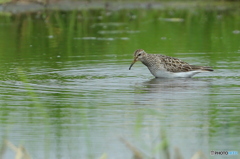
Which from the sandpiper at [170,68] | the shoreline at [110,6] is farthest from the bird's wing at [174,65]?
the shoreline at [110,6]

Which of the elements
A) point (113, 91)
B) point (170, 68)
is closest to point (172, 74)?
point (170, 68)

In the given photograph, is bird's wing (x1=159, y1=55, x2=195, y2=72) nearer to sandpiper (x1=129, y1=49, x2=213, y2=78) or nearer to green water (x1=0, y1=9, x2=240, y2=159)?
sandpiper (x1=129, y1=49, x2=213, y2=78)

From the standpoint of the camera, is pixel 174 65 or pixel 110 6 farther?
pixel 110 6

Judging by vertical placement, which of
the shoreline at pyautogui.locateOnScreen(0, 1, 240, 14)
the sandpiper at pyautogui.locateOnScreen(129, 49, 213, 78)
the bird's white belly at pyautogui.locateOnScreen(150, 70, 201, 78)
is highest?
the sandpiper at pyautogui.locateOnScreen(129, 49, 213, 78)

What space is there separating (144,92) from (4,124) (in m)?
3.21

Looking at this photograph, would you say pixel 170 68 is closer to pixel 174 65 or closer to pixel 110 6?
pixel 174 65

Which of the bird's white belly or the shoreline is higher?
the bird's white belly

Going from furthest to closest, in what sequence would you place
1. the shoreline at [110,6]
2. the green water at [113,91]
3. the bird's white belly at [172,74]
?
the shoreline at [110,6] < the bird's white belly at [172,74] < the green water at [113,91]

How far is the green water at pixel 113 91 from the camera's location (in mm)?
8023

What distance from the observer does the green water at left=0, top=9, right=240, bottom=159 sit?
26.3 feet

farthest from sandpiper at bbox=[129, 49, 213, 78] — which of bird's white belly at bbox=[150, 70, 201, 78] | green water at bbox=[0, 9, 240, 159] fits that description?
green water at bbox=[0, 9, 240, 159]

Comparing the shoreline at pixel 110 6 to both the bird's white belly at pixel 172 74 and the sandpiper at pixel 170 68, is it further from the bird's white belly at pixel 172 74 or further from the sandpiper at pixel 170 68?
the bird's white belly at pixel 172 74

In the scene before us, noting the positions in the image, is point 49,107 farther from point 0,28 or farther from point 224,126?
point 0,28

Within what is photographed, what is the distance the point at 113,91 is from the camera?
11.9 metres
